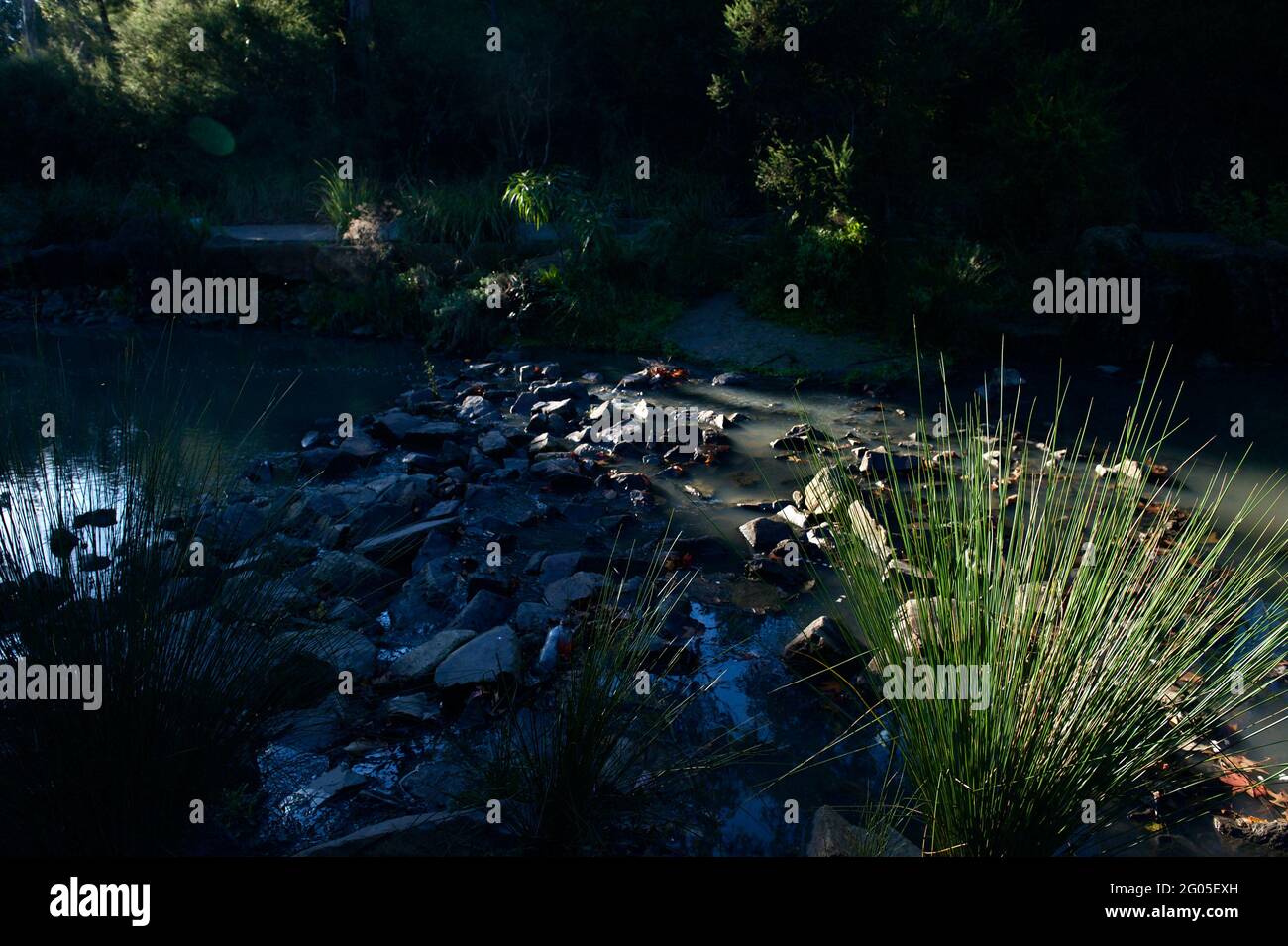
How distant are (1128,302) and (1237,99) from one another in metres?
5.26

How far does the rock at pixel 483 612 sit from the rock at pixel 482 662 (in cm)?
32

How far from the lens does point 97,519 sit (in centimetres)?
253

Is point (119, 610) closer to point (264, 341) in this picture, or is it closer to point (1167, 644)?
point (1167, 644)

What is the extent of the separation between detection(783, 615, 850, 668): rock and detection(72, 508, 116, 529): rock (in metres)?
2.49

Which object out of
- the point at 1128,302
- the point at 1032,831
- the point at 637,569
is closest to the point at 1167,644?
the point at 1032,831

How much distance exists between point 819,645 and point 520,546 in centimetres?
A: 209

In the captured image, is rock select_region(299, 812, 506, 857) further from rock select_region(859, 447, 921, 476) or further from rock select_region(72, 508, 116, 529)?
rock select_region(859, 447, 921, 476)

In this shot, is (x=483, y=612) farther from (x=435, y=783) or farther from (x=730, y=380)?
(x=730, y=380)

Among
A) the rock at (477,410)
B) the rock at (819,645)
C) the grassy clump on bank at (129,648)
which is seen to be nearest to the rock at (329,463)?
the rock at (477,410)

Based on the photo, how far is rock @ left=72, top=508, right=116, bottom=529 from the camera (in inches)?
97.6

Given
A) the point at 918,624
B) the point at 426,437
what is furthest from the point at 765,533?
the point at 426,437

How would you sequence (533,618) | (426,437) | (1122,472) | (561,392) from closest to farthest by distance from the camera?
(1122,472) → (533,618) → (426,437) → (561,392)

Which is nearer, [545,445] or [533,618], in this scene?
[533,618]

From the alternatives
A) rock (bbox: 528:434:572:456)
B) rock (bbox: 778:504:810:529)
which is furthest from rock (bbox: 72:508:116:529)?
rock (bbox: 528:434:572:456)
